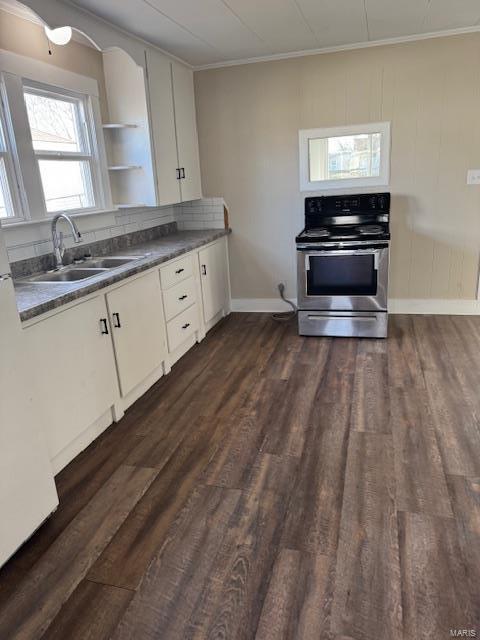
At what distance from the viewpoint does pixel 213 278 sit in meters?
4.13

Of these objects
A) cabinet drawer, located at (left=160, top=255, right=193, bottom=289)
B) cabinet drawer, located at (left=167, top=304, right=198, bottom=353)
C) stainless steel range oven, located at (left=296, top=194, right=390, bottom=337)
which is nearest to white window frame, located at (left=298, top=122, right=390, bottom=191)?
stainless steel range oven, located at (left=296, top=194, right=390, bottom=337)

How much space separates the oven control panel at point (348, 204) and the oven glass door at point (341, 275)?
2.10 feet

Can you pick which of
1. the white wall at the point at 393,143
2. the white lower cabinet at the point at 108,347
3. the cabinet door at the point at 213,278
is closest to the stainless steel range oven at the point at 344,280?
the white wall at the point at 393,143

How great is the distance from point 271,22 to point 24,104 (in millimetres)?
1690

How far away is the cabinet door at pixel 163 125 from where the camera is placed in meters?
3.42

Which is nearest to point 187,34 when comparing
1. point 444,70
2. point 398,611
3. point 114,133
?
point 114,133

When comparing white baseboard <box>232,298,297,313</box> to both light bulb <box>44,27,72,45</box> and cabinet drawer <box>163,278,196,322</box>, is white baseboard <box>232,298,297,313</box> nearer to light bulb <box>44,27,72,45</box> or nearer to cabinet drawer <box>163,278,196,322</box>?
cabinet drawer <box>163,278,196,322</box>

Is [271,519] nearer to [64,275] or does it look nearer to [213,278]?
[64,275]

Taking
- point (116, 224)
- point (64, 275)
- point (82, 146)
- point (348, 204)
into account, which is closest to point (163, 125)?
point (82, 146)

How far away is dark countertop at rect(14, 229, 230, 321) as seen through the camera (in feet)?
6.63

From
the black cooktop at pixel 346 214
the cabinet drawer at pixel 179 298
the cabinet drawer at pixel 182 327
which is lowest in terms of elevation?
the cabinet drawer at pixel 182 327

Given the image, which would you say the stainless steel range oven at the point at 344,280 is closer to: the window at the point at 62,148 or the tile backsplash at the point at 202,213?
the tile backsplash at the point at 202,213

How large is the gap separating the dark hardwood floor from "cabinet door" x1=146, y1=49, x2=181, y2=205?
1.62 meters

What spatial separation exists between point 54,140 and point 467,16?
2.96 meters
